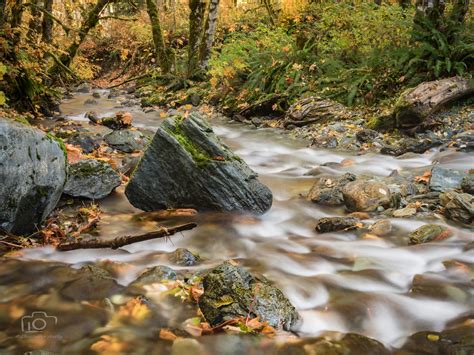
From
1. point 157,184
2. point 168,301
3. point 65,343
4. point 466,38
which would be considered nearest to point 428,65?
point 466,38

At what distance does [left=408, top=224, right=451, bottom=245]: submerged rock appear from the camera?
4141 millimetres

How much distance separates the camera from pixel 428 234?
13.7 feet

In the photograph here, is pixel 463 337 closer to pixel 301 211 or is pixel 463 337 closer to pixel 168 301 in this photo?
pixel 168 301

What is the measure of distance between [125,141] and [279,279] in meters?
5.03

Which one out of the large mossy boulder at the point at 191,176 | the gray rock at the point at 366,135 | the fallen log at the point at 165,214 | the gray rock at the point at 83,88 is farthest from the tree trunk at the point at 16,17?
the gray rock at the point at 83,88

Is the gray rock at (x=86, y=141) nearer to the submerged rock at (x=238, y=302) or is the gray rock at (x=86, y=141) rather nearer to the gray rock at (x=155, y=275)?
the gray rock at (x=155, y=275)

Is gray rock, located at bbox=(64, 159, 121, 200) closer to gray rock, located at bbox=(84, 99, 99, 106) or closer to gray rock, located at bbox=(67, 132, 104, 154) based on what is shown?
gray rock, located at bbox=(67, 132, 104, 154)

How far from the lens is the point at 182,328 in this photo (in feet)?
9.39

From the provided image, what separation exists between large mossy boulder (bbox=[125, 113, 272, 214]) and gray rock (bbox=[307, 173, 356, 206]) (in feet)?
2.88

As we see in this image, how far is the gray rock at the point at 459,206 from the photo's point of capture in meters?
4.40

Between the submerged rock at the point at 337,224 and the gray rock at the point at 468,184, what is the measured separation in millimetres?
1486

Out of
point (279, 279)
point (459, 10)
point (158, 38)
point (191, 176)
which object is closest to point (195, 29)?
point (158, 38)

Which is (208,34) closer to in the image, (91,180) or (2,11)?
(2,11)

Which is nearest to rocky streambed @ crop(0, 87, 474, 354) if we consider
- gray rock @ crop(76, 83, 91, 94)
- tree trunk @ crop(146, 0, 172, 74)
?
tree trunk @ crop(146, 0, 172, 74)
